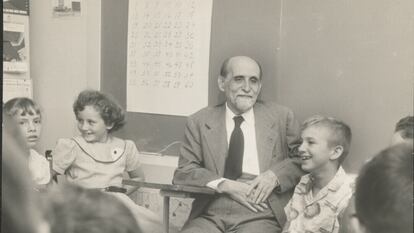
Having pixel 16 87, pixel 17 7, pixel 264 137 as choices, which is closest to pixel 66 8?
pixel 17 7

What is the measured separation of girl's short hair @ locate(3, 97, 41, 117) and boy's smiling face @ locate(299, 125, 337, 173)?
0.76 meters

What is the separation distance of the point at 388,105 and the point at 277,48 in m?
0.37

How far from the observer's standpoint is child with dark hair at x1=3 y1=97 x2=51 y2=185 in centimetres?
150

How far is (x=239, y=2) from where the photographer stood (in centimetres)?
166

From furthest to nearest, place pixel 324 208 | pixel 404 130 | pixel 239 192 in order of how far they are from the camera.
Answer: pixel 239 192 → pixel 324 208 → pixel 404 130

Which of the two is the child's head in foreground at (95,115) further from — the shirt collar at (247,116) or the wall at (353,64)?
the wall at (353,64)

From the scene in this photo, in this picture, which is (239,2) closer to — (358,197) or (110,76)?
(110,76)

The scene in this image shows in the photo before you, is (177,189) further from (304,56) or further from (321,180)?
(304,56)

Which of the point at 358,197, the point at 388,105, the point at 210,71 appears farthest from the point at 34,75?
the point at 358,197

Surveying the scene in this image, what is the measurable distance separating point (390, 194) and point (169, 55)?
117 cm

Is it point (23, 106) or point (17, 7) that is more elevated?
point (17, 7)

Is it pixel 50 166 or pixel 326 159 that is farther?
pixel 50 166

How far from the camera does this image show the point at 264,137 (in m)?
1.59

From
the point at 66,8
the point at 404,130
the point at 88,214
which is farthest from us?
the point at 66,8
